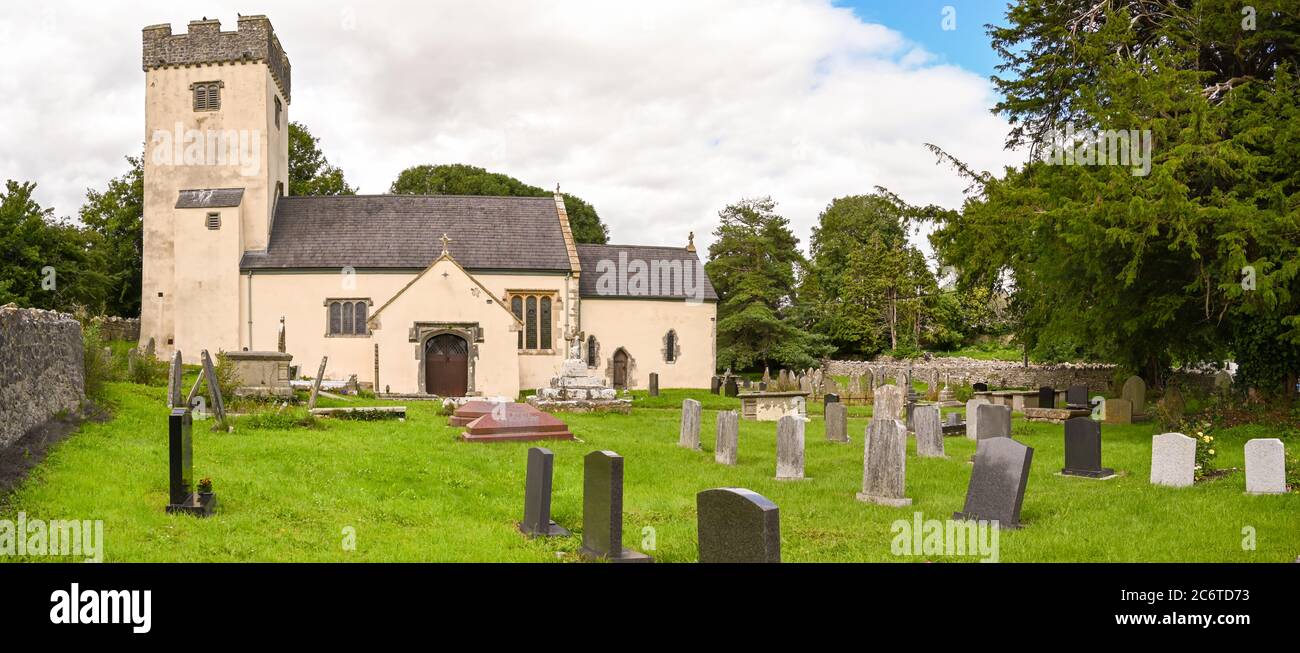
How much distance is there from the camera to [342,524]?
9422 millimetres

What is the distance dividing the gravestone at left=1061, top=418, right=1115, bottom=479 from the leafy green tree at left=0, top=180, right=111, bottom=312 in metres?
30.1

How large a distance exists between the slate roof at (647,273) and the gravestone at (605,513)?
30.0 meters

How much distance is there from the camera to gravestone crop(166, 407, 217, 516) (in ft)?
30.9

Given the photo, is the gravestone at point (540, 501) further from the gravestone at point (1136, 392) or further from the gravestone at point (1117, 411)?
the gravestone at point (1136, 392)

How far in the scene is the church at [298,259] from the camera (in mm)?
32219

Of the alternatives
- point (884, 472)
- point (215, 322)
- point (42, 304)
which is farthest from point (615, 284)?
point (884, 472)

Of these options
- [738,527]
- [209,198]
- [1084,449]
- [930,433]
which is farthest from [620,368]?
[738,527]

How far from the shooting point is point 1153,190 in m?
17.0

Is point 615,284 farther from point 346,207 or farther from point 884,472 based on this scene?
point 884,472

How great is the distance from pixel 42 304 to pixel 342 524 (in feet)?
100

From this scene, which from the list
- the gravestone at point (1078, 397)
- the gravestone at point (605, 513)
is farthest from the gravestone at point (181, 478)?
the gravestone at point (1078, 397)

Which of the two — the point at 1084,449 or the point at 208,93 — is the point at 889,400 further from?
the point at 208,93

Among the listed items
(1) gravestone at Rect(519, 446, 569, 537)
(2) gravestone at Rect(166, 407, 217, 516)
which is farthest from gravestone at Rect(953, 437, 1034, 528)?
(2) gravestone at Rect(166, 407, 217, 516)

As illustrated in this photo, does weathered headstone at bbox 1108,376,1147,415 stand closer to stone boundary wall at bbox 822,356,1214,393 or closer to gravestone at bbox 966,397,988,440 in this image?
stone boundary wall at bbox 822,356,1214,393
